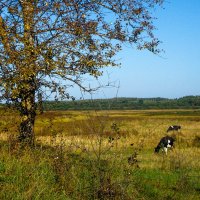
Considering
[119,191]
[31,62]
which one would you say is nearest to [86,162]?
[119,191]

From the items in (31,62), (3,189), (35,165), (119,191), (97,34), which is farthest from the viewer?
(97,34)

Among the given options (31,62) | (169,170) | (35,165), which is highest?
(31,62)

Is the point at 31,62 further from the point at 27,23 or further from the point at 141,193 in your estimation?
the point at 141,193

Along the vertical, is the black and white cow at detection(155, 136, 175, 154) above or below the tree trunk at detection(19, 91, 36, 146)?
below

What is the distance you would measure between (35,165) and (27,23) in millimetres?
5691

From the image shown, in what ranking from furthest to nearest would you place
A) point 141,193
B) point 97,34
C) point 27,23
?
point 97,34 → point 27,23 → point 141,193

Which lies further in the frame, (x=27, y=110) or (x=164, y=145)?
(x=164, y=145)

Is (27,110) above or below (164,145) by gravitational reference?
above

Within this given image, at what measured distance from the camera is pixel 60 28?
14758mm

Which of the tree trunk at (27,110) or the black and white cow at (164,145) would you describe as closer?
the tree trunk at (27,110)

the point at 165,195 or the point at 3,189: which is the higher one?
the point at 3,189

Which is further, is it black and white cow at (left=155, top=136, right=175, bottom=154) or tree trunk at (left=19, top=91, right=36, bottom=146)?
black and white cow at (left=155, top=136, right=175, bottom=154)

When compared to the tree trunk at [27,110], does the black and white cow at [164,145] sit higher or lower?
lower

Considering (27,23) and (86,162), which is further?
(27,23)
